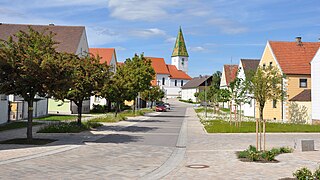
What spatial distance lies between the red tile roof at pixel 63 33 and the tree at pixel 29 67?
105 ft

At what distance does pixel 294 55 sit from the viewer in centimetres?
4347

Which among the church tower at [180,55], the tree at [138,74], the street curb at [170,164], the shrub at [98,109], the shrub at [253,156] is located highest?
the church tower at [180,55]

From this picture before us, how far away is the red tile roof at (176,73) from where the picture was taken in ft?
493

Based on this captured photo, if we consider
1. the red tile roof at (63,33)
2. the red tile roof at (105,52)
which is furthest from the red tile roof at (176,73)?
the red tile roof at (63,33)

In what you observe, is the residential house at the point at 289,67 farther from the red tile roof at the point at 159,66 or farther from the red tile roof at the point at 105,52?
the red tile roof at the point at 159,66

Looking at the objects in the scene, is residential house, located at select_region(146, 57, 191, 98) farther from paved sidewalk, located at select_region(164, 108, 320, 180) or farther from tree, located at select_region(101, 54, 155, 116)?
paved sidewalk, located at select_region(164, 108, 320, 180)

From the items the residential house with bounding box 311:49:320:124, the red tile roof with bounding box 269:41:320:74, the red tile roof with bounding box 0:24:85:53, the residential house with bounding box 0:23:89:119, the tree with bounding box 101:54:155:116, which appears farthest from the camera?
the red tile roof with bounding box 0:24:85:53

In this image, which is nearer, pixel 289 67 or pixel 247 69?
pixel 289 67

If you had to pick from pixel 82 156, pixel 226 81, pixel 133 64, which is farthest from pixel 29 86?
pixel 226 81

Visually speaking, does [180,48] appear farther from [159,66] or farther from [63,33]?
[63,33]

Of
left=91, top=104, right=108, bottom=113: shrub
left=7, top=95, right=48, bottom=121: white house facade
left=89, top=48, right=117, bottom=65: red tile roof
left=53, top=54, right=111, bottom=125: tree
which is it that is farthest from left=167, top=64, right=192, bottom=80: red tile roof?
left=53, top=54, right=111, bottom=125: tree

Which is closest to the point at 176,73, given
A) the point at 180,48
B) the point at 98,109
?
the point at 180,48

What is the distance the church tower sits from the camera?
15488 centimetres

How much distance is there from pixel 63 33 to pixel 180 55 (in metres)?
105
